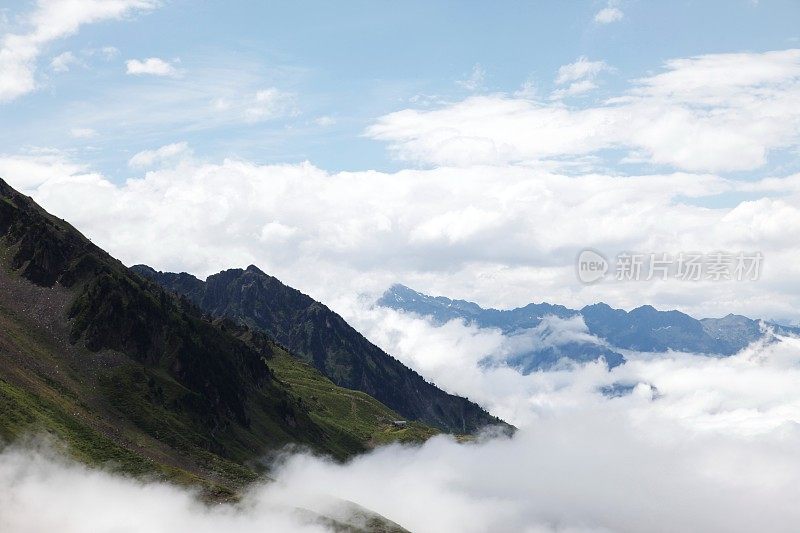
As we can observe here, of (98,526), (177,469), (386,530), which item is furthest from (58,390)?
(386,530)

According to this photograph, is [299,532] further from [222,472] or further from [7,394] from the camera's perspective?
[7,394]

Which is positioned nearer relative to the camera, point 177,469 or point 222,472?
point 177,469

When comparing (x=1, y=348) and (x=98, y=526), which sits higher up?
(x=1, y=348)

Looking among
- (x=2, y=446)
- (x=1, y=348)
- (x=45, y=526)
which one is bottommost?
(x=45, y=526)

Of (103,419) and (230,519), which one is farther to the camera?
(103,419)

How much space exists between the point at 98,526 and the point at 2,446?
26326 mm

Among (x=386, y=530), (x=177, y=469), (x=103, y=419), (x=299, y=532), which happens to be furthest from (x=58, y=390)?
(x=386, y=530)

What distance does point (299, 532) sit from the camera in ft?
559

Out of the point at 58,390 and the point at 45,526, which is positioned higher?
the point at 58,390

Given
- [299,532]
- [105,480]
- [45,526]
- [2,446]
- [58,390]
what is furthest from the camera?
[58,390]

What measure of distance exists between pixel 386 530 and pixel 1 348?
391 ft

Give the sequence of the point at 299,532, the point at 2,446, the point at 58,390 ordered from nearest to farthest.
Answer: the point at 2,446 < the point at 299,532 < the point at 58,390

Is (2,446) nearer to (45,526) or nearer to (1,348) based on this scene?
(45,526)

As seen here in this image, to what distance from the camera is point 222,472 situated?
648 feet
